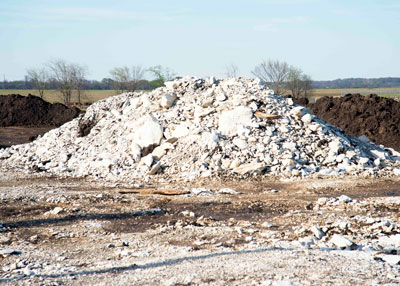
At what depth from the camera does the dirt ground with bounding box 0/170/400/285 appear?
4441mm

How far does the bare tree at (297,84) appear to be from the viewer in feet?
128

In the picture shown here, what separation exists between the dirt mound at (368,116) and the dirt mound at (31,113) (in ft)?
53.8

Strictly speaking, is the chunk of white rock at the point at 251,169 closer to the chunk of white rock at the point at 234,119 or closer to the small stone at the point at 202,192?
the chunk of white rock at the point at 234,119

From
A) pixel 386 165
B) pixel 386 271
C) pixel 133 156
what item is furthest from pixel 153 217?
pixel 386 165

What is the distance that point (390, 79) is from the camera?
105 metres

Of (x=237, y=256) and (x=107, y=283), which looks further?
(x=237, y=256)

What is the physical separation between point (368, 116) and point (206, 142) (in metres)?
10.8

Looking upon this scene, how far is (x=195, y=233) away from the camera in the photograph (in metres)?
6.04

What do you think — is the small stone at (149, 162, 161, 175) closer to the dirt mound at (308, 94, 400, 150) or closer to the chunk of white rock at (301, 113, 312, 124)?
the chunk of white rock at (301, 113, 312, 124)

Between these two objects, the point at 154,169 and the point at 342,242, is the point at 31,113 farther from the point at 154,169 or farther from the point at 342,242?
the point at 342,242

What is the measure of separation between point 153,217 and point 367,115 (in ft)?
48.2

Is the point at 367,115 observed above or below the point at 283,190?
above

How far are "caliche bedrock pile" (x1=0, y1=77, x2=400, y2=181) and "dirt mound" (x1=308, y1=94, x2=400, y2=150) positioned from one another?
489 cm

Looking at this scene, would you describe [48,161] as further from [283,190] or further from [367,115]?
[367,115]
